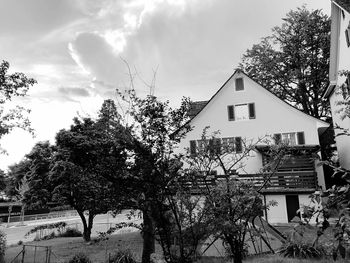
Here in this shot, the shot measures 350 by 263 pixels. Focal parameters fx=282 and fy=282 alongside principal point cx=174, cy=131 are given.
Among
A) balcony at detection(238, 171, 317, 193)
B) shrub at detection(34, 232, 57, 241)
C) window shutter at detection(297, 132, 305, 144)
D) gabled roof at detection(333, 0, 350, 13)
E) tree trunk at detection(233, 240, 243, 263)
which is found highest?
gabled roof at detection(333, 0, 350, 13)

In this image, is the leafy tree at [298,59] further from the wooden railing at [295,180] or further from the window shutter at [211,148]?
the window shutter at [211,148]

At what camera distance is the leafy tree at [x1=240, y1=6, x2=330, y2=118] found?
28.2m

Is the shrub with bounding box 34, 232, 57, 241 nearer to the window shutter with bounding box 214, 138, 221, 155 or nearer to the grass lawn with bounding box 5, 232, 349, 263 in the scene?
the grass lawn with bounding box 5, 232, 349, 263

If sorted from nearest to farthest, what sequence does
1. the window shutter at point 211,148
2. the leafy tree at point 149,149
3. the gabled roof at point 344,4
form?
the leafy tree at point 149,149, the window shutter at point 211,148, the gabled roof at point 344,4

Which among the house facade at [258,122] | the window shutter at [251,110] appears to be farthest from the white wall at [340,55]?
the window shutter at [251,110]

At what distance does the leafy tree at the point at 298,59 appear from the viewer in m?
28.2

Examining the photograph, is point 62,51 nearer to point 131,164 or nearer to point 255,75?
point 131,164

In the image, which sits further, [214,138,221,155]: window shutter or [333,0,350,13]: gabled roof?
[333,0,350,13]: gabled roof

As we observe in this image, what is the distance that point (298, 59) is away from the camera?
1149 inches

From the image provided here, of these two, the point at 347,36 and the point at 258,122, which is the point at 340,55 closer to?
the point at 347,36

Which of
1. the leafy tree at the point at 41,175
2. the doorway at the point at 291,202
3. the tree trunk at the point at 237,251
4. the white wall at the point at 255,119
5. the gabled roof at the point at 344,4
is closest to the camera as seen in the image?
the tree trunk at the point at 237,251

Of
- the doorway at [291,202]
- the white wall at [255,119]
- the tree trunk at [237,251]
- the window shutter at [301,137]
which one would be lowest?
the tree trunk at [237,251]

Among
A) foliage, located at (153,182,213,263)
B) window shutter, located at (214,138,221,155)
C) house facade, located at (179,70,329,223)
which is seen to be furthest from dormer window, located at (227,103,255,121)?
foliage, located at (153,182,213,263)

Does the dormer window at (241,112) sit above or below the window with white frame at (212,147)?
above
